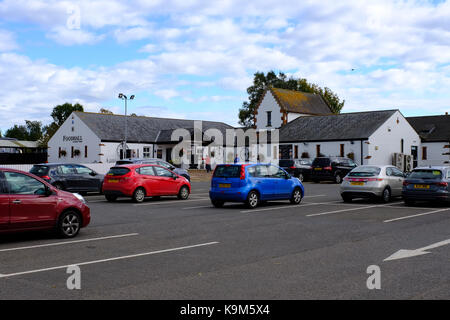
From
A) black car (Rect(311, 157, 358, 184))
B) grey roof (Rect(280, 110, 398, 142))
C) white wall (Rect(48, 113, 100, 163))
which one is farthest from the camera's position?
white wall (Rect(48, 113, 100, 163))

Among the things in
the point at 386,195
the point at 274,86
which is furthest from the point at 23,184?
the point at 274,86

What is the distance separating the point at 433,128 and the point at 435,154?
4494mm

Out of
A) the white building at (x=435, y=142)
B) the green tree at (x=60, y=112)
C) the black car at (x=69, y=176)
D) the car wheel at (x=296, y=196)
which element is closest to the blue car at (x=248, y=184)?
the car wheel at (x=296, y=196)

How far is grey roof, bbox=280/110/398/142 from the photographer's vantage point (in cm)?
5092

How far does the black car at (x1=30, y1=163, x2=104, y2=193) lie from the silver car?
11.8 m

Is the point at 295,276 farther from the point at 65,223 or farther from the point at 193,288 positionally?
the point at 65,223

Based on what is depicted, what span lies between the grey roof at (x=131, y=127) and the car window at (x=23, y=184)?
48.3m

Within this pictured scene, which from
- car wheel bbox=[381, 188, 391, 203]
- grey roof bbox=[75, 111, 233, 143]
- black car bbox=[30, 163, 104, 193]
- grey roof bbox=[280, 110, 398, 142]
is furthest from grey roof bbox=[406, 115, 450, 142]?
black car bbox=[30, 163, 104, 193]

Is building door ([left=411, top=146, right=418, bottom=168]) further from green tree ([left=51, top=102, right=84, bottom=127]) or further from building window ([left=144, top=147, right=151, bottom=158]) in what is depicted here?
green tree ([left=51, top=102, right=84, bottom=127])

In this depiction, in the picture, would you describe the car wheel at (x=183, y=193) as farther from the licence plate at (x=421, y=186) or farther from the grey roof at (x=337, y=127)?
the grey roof at (x=337, y=127)

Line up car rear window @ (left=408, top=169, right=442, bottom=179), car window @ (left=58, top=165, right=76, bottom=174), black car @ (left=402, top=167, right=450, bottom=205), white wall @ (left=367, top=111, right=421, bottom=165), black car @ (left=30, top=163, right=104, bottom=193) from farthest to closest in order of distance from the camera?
white wall @ (left=367, top=111, right=421, bottom=165) < car window @ (left=58, top=165, right=76, bottom=174) < black car @ (left=30, top=163, right=104, bottom=193) < car rear window @ (left=408, top=169, right=442, bottom=179) < black car @ (left=402, top=167, right=450, bottom=205)

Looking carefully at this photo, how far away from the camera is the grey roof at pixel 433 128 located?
60753mm

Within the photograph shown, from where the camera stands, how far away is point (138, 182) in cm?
1991
